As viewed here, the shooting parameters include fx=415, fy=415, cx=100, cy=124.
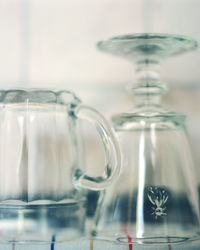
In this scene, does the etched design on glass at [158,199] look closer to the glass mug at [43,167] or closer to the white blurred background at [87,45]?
the glass mug at [43,167]

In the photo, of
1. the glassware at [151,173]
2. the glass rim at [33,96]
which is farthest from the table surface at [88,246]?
the glass rim at [33,96]

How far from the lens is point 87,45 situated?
0.60 metres

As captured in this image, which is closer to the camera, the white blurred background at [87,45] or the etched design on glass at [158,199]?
the etched design on glass at [158,199]

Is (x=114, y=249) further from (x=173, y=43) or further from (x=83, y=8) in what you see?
(x=83, y=8)

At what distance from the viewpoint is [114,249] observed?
40 cm

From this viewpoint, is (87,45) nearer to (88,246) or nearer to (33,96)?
(33,96)

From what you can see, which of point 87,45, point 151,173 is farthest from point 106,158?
point 87,45

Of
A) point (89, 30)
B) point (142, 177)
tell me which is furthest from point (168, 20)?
point (142, 177)

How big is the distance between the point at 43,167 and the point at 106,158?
6 cm

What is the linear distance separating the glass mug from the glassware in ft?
0.11

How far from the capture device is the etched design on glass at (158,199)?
1.37 feet

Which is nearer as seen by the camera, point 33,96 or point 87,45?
point 33,96

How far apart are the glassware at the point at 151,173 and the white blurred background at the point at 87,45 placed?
103 mm

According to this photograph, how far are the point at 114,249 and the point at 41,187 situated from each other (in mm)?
94
